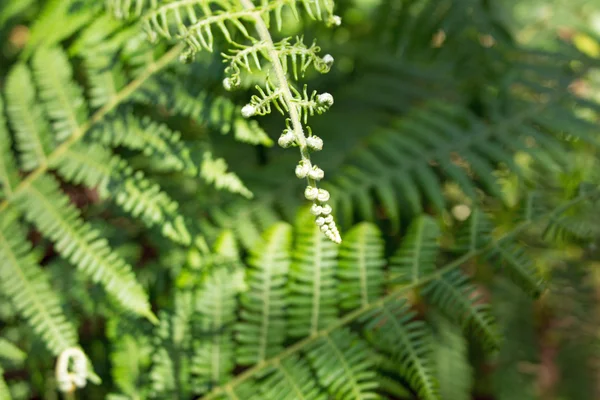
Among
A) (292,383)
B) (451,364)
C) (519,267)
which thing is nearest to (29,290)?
(292,383)

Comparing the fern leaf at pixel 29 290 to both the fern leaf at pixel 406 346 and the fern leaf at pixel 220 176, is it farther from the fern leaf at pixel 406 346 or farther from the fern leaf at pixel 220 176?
the fern leaf at pixel 406 346

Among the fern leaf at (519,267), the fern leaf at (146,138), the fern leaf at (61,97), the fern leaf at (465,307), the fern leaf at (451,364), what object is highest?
the fern leaf at (61,97)

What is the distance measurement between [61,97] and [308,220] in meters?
0.88

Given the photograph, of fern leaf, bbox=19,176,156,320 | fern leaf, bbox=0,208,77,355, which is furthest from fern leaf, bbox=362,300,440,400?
fern leaf, bbox=0,208,77,355

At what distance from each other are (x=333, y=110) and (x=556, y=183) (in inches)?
42.0

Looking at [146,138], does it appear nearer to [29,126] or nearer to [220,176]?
[220,176]

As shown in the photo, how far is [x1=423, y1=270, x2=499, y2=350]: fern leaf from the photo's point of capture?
1540 millimetres

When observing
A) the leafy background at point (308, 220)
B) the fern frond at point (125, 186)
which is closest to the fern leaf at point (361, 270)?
the leafy background at point (308, 220)

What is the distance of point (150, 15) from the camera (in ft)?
4.53

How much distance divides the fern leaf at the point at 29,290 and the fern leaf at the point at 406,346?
87 centimetres

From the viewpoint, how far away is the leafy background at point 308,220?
165cm

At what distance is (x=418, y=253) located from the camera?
1.68 meters

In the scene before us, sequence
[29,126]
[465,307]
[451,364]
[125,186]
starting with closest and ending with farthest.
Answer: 1. [465,307]
2. [125,186]
3. [29,126]
4. [451,364]

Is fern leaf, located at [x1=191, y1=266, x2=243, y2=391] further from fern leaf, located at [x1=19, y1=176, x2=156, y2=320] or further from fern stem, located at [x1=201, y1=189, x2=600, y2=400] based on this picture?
fern leaf, located at [x1=19, y1=176, x2=156, y2=320]
